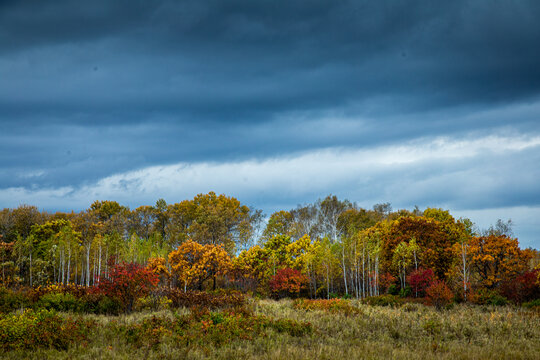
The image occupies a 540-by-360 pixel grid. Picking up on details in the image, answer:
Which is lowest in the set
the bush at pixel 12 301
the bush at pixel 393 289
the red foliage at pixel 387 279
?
the bush at pixel 393 289

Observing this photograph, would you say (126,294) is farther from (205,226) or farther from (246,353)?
(205,226)

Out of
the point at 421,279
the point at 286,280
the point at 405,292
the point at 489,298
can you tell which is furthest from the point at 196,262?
the point at 489,298

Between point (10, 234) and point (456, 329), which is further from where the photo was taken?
point (10, 234)

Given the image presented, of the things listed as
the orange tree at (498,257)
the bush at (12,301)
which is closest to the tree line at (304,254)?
the orange tree at (498,257)

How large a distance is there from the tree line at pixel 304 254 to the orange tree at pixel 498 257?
0.23 feet

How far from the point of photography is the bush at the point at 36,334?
11.0 metres

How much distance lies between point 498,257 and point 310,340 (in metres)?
21.9

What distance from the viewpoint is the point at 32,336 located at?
11.1 meters

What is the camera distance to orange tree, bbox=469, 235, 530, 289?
1097 inches

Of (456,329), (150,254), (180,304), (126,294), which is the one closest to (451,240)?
(456,329)

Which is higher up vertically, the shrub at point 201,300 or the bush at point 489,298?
the shrub at point 201,300

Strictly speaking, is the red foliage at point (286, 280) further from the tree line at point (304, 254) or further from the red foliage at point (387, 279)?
the red foliage at point (387, 279)

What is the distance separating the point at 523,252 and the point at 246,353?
83.3 feet

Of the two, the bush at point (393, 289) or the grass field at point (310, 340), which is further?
the bush at point (393, 289)
